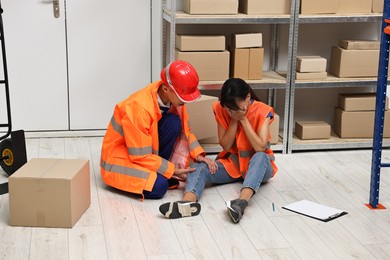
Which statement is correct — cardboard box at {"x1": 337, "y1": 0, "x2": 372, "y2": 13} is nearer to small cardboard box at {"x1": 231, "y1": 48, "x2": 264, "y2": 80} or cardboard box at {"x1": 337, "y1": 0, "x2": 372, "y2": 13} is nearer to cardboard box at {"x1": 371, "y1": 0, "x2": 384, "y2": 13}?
cardboard box at {"x1": 371, "y1": 0, "x2": 384, "y2": 13}

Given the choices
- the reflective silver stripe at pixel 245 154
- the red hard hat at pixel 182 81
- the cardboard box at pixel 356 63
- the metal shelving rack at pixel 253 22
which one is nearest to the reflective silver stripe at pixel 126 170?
the red hard hat at pixel 182 81

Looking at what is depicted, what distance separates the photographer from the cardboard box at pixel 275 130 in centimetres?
488

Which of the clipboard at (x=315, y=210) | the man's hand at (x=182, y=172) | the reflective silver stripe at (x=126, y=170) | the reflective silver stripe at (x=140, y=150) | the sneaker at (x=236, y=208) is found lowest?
the clipboard at (x=315, y=210)

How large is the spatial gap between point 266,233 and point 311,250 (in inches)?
11.0

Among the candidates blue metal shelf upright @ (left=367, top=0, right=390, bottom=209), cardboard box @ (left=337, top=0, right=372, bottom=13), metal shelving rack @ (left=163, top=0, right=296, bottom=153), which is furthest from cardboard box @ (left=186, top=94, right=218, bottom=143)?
blue metal shelf upright @ (left=367, top=0, right=390, bottom=209)

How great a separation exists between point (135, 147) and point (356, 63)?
1.92m

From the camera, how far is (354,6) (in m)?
4.78

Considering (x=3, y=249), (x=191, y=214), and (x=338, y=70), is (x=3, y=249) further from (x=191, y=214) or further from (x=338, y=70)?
(x=338, y=70)

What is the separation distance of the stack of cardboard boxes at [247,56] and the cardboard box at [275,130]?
1.13 ft

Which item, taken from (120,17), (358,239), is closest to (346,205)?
(358,239)

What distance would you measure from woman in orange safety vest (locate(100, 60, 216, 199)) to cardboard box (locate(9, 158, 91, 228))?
1.28ft

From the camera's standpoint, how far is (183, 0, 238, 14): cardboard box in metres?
4.52

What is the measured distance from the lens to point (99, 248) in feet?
10.8

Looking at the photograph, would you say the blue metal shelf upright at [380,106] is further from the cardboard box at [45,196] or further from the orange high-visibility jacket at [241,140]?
the cardboard box at [45,196]
